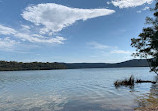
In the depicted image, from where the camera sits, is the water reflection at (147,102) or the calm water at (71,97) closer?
the water reflection at (147,102)

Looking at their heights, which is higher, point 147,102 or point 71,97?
point 147,102

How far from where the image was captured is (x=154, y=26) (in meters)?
19.7

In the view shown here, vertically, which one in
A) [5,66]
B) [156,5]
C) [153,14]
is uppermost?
[156,5]

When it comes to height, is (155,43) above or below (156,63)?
above

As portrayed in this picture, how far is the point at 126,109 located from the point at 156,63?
12545 millimetres

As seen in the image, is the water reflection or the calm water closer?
the water reflection

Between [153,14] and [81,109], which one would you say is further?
[153,14]

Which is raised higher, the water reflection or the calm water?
the water reflection

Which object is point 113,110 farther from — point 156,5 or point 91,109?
point 156,5

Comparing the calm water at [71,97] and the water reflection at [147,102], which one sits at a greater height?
the water reflection at [147,102]

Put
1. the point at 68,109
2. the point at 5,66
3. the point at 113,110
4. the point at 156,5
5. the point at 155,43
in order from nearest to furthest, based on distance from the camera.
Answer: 1. the point at 113,110
2. the point at 68,109
3. the point at 155,43
4. the point at 156,5
5. the point at 5,66

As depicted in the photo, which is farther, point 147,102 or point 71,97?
point 71,97

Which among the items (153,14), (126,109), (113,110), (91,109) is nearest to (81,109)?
(91,109)

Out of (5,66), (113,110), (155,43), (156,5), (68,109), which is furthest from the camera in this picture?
(5,66)
